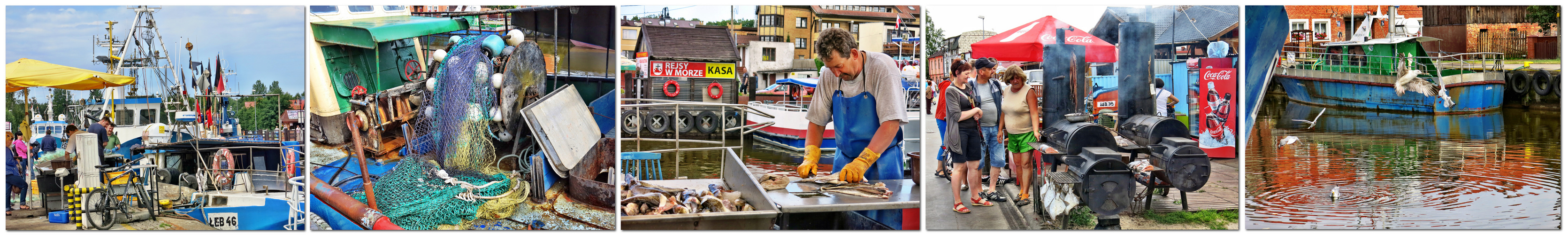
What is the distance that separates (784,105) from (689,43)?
66 cm

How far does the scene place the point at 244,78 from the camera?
16.6 feet

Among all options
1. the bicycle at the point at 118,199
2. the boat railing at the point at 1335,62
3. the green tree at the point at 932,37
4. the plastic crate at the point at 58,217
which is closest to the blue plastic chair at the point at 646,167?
the green tree at the point at 932,37

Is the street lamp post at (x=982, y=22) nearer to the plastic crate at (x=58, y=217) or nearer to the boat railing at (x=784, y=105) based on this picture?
the boat railing at (x=784, y=105)

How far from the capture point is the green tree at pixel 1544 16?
16.3 feet

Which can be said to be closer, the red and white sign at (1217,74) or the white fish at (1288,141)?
the red and white sign at (1217,74)

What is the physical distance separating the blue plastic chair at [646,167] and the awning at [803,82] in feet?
2.76

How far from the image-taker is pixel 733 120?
485 cm

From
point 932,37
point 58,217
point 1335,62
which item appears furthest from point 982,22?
point 58,217

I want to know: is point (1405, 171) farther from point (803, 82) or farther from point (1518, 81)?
point (803, 82)

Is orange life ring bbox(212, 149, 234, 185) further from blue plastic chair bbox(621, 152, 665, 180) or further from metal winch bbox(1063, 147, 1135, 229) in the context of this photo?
metal winch bbox(1063, 147, 1135, 229)

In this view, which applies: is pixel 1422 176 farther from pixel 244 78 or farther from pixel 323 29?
pixel 244 78

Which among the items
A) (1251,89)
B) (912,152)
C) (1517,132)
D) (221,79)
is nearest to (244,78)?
(221,79)

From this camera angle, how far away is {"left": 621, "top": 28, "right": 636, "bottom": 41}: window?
4676 mm

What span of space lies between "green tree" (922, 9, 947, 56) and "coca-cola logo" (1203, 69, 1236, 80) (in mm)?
1531
